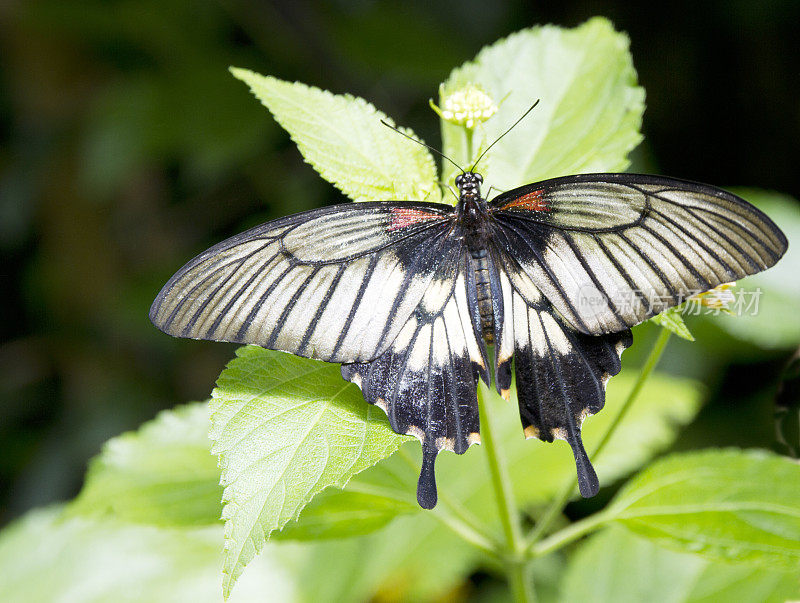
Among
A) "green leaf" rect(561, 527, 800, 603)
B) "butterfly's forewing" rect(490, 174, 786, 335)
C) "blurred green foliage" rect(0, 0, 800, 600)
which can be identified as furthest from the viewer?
"blurred green foliage" rect(0, 0, 800, 600)

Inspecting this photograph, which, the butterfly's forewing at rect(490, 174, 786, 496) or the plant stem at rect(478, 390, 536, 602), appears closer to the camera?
the butterfly's forewing at rect(490, 174, 786, 496)

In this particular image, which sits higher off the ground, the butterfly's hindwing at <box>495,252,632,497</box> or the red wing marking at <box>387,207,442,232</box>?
the red wing marking at <box>387,207,442,232</box>

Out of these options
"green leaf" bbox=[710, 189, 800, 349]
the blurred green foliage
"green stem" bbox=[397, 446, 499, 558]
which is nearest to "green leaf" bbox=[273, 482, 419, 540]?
"green stem" bbox=[397, 446, 499, 558]

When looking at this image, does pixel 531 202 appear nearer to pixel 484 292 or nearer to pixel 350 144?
pixel 484 292

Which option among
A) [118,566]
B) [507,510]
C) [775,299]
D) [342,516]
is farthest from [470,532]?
[775,299]

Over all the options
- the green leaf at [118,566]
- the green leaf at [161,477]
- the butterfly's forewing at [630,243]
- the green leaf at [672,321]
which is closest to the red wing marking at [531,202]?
the butterfly's forewing at [630,243]

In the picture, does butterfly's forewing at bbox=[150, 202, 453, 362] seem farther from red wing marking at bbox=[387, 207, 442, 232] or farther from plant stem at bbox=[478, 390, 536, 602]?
plant stem at bbox=[478, 390, 536, 602]
